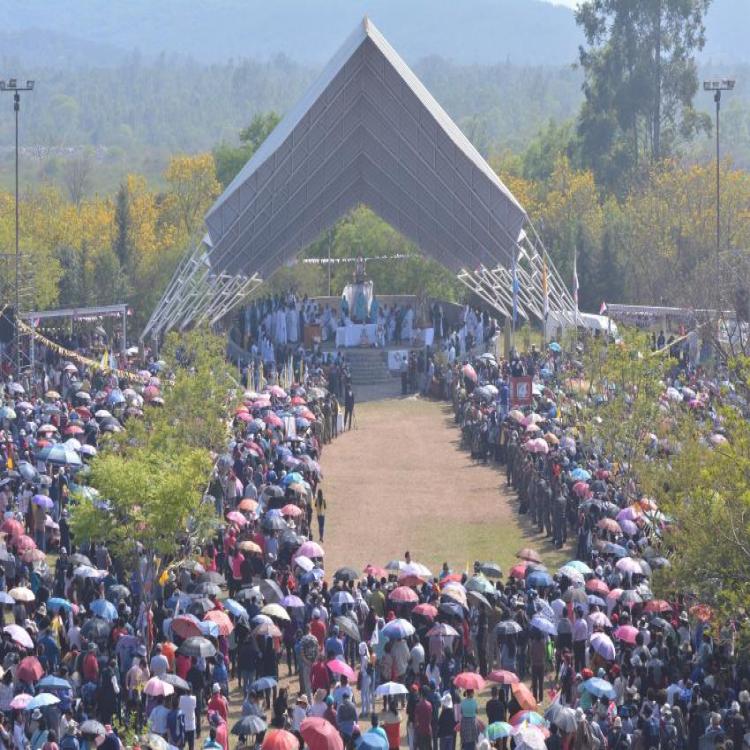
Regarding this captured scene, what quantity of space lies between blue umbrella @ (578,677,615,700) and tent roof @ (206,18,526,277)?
93.1ft

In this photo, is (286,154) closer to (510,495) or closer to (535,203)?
(510,495)

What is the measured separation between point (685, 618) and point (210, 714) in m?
6.67

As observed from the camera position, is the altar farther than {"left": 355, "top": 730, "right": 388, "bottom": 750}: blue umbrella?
Yes

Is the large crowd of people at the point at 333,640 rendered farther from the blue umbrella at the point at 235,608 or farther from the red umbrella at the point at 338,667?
the red umbrella at the point at 338,667

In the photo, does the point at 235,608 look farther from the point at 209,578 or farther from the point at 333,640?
the point at 209,578

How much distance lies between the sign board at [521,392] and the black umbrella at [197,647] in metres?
19.0

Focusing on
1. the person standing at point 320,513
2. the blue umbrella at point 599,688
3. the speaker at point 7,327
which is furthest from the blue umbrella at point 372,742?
the speaker at point 7,327

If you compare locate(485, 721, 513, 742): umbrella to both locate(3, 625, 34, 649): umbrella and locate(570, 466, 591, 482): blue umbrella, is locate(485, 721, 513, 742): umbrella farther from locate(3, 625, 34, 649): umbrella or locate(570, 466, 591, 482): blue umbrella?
locate(570, 466, 591, 482): blue umbrella

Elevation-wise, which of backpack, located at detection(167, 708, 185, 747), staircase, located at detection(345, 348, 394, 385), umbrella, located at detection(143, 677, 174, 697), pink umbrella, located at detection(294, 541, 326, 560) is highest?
staircase, located at detection(345, 348, 394, 385)

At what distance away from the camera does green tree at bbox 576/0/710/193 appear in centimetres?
8275

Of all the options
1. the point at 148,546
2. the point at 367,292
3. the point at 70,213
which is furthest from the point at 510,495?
the point at 70,213

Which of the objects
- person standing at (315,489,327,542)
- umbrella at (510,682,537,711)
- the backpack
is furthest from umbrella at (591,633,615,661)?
person standing at (315,489,327,542)

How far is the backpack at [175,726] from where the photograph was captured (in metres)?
18.9

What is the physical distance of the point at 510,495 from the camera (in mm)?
35844
